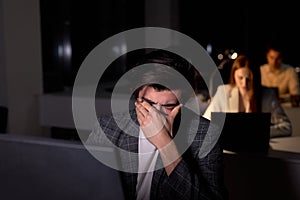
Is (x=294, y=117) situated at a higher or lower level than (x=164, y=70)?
lower

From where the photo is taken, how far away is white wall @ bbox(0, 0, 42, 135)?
3379mm

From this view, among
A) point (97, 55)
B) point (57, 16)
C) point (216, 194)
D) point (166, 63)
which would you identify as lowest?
point (216, 194)

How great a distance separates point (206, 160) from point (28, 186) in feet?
1.60

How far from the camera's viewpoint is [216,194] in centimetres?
121

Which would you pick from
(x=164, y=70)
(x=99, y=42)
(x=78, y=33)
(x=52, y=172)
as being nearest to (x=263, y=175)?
(x=164, y=70)

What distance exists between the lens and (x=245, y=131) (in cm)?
181

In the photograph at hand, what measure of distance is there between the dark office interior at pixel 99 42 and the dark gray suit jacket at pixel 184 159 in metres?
0.22

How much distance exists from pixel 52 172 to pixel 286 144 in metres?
1.59

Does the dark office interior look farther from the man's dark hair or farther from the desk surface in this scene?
the man's dark hair

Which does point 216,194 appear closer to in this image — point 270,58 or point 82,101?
point 82,101

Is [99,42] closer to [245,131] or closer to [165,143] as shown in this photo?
[245,131]

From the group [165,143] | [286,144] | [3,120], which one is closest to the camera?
[165,143]

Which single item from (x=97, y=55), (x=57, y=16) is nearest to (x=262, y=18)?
(x=97, y=55)

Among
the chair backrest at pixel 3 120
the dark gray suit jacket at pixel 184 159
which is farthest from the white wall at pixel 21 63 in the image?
the dark gray suit jacket at pixel 184 159
